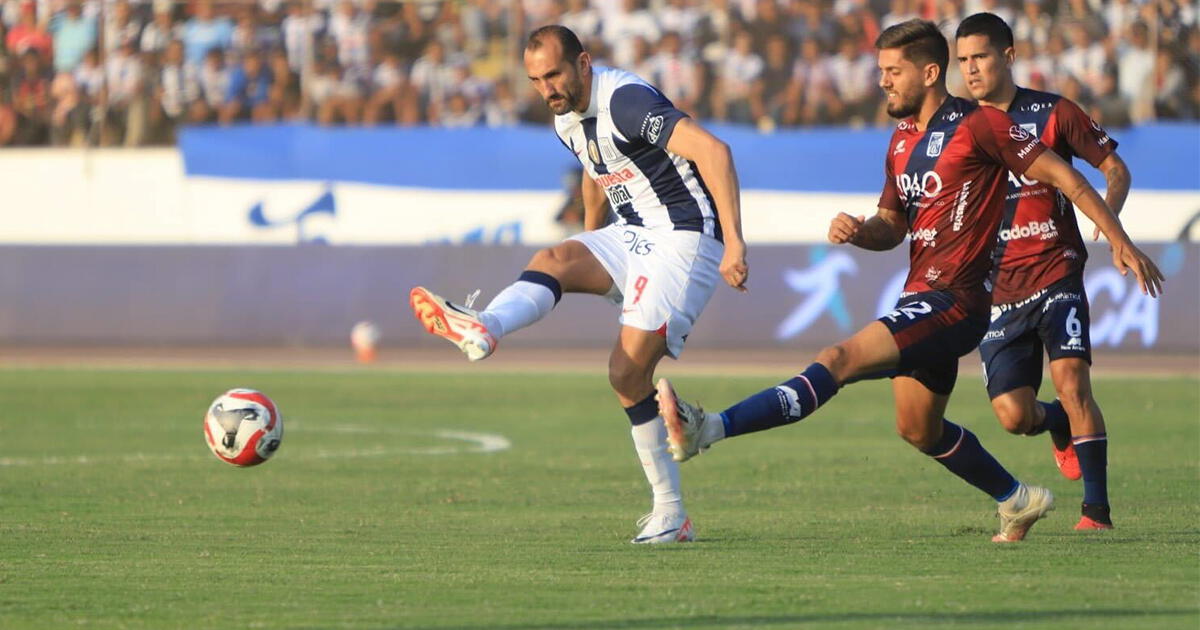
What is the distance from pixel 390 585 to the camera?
6891mm

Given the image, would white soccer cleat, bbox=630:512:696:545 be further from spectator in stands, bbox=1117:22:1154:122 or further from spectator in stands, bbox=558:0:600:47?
spectator in stands, bbox=558:0:600:47

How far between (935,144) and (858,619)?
9.06 feet

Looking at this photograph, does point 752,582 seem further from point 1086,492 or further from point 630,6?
point 630,6

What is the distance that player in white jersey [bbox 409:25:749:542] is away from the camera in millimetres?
7980

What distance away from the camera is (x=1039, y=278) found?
29.2 feet

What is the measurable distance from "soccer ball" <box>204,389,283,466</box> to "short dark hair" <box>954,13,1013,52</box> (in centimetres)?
401

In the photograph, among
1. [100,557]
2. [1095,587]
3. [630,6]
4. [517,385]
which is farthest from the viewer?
[630,6]

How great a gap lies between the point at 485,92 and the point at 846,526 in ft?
57.9

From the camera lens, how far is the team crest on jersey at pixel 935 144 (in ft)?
26.5

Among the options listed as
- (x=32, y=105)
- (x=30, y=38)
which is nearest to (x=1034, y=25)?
(x=32, y=105)

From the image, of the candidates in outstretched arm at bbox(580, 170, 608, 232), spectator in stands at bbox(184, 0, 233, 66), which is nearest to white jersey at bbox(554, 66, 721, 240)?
outstretched arm at bbox(580, 170, 608, 232)

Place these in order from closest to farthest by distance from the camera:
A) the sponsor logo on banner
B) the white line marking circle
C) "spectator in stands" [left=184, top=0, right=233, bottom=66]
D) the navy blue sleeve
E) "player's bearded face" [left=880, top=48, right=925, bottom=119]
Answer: the navy blue sleeve → "player's bearded face" [left=880, top=48, right=925, bottom=119] → the white line marking circle → the sponsor logo on banner → "spectator in stands" [left=184, top=0, right=233, bottom=66]

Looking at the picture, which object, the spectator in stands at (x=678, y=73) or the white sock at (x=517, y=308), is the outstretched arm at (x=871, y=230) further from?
the spectator in stands at (x=678, y=73)

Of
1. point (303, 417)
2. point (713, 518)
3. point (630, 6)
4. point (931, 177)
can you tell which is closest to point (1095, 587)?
point (931, 177)
